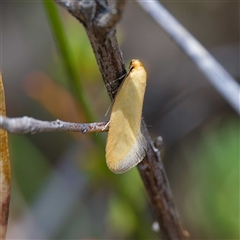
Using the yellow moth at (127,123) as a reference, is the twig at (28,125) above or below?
above

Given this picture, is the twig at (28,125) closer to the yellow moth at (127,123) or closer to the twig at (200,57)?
the yellow moth at (127,123)

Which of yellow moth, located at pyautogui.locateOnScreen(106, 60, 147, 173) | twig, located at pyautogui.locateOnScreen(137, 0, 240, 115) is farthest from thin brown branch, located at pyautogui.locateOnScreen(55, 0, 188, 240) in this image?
twig, located at pyautogui.locateOnScreen(137, 0, 240, 115)

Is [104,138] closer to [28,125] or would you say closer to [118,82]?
[118,82]

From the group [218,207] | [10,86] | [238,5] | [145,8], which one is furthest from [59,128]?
[238,5]

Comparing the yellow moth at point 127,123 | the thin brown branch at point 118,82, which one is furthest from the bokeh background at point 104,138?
the yellow moth at point 127,123

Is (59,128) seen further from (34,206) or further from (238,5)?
(238,5)

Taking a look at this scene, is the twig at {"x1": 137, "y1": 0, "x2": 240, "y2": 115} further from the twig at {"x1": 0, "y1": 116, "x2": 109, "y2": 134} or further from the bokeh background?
the bokeh background
